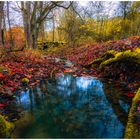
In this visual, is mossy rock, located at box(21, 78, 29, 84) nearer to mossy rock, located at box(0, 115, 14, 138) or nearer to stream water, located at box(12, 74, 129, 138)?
stream water, located at box(12, 74, 129, 138)

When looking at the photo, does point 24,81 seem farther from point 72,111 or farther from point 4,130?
point 4,130

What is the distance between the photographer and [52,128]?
4.26 metres

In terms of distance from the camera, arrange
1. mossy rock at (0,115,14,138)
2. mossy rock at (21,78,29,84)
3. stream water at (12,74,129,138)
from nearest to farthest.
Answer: mossy rock at (0,115,14,138), stream water at (12,74,129,138), mossy rock at (21,78,29,84)

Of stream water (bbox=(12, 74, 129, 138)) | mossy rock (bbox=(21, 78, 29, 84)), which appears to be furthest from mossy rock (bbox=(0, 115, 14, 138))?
mossy rock (bbox=(21, 78, 29, 84))

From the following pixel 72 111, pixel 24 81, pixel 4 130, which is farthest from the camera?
pixel 24 81

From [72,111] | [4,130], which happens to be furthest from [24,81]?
[4,130]

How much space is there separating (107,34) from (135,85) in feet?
68.0

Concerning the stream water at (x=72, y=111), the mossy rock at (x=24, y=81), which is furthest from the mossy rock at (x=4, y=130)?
the mossy rock at (x=24, y=81)

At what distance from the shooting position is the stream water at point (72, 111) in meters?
4.06

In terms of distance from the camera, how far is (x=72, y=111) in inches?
201

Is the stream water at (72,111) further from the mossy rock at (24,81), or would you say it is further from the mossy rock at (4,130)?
the mossy rock at (24,81)

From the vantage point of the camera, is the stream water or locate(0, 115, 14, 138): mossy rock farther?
the stream water

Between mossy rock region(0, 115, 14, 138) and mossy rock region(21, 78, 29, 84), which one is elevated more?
mossy rock region(21, 78, 29, 84)

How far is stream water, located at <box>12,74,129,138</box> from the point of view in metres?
4.06
